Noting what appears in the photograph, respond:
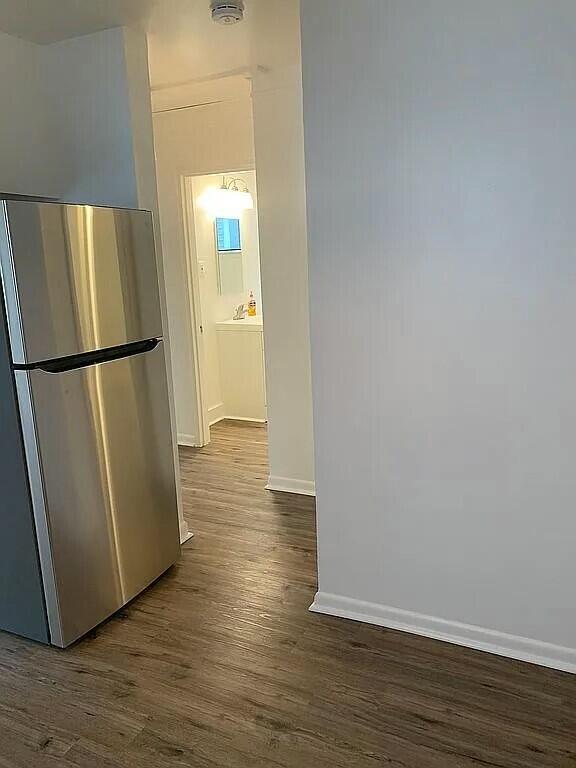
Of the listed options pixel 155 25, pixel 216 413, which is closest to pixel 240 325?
pixel 216 413

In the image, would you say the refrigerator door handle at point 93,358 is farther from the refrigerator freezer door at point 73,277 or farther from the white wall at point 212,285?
the white wall at point 212,285

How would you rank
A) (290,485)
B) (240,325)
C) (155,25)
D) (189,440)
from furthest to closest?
(240,325), (189,440), (290,485), (155,25)

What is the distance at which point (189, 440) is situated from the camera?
4848 mm

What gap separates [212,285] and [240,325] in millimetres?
427

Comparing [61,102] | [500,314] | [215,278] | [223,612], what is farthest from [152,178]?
[215,278]

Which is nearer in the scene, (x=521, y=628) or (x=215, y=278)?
(x=521, y=628)

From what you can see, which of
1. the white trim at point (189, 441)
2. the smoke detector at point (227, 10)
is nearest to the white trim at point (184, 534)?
the white trim at point (189, 441)

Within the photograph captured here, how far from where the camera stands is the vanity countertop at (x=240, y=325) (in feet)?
17.0

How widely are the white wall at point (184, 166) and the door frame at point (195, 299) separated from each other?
2 centimetres

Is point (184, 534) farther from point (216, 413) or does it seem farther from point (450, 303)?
point (216, 413)

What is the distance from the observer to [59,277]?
218 cm

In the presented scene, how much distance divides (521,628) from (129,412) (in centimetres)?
172

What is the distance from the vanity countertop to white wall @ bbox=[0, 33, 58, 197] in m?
2.43

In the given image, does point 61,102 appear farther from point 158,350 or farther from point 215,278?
point 215,278
